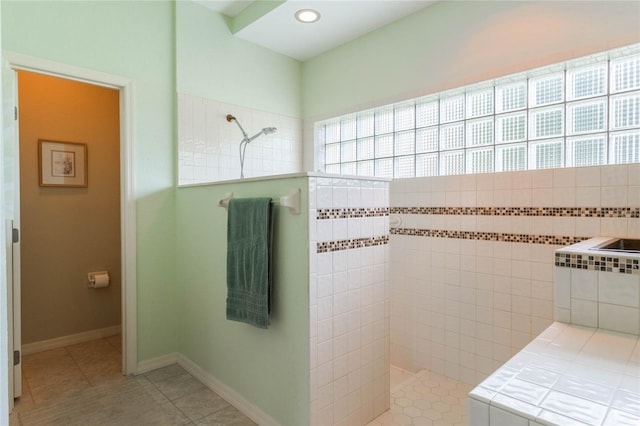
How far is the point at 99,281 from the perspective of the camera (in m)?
3.10

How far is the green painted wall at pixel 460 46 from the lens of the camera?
1.92m

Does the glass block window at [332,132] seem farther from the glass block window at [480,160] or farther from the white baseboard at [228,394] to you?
the white baseboard at [228,394]

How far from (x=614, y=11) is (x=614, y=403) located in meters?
2.01

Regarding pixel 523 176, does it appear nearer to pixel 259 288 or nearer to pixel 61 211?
pixel 259 288

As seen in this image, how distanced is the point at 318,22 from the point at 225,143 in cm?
122

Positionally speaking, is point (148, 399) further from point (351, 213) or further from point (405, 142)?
point (405, 142)

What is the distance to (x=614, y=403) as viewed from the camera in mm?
784

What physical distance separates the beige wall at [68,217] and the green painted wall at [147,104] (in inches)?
37.2

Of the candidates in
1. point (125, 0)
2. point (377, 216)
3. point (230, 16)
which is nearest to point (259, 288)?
point (377, 216)

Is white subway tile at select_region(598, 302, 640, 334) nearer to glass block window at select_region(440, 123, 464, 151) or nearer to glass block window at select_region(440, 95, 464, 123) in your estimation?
glass block window at select_region(440, 123, 464, 151)

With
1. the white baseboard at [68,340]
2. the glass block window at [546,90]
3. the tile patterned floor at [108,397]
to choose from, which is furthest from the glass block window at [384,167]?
the white baseboard at [68,340]

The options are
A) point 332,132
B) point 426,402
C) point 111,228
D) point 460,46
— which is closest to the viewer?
point 426,402

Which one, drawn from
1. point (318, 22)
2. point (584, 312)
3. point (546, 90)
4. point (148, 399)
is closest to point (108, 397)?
point (148, 399)

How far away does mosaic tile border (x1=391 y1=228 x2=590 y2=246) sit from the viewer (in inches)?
78.0
